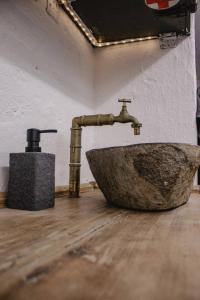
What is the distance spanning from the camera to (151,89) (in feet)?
3.45

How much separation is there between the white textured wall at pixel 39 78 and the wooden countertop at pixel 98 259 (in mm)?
296

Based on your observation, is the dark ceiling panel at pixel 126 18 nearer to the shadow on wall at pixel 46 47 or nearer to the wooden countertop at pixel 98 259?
the shadow on wall at pixel 46 47

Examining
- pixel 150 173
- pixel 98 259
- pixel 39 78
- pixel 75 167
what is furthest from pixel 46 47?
pixel 98 259

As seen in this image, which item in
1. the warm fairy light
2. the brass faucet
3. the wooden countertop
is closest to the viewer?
the wooden countertop

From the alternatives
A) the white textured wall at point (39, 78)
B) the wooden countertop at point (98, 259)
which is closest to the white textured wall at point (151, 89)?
the white textured wall at point (39, 78)

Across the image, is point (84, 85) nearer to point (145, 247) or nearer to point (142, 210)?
point (142, 210)

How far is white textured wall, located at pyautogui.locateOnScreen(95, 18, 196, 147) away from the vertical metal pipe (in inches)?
12.9

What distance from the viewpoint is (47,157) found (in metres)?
0.55

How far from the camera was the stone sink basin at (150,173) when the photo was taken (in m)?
0.49

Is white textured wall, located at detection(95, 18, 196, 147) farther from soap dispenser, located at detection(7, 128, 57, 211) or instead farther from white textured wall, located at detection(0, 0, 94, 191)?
soap dispenser, located at detection(7, 128, 57, 211)

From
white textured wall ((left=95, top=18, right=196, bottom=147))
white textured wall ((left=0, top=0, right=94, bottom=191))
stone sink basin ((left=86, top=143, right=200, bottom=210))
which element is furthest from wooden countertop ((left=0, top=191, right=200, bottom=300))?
white textured wall ((left=95, top=18, right=196, bottom=147))

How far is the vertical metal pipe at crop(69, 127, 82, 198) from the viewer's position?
0.76m

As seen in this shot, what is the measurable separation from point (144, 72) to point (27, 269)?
99 cm

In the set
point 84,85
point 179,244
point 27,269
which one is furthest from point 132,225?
point 84,85
